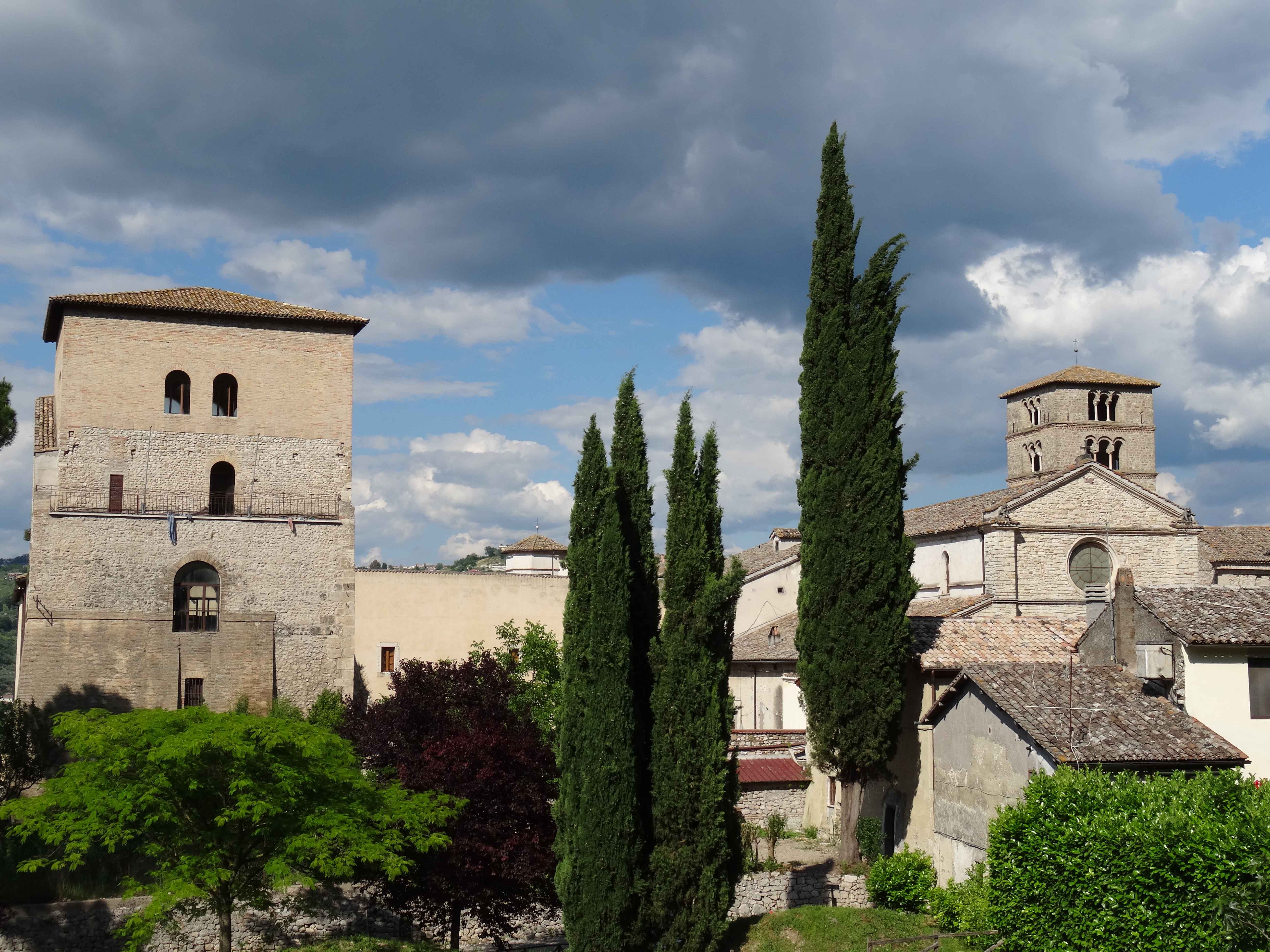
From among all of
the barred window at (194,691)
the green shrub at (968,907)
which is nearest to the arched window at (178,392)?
the barred window at (194,691)

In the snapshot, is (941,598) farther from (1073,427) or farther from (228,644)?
(1073,427)

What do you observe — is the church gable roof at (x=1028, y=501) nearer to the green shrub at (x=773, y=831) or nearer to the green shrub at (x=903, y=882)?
the green shrub at (x=773, y=831)

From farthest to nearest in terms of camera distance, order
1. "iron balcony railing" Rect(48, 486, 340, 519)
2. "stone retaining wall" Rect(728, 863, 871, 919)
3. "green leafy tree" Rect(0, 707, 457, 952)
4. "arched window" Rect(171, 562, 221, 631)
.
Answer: "arched window" Rect(171, 562, 221, 631), "iron balcony railing" Rect(48, 486, 340, 519), "stone retaining wall" Rect(728, 863, 871, 919), "green leafy tree" Rect(0, 707, 457, 952)

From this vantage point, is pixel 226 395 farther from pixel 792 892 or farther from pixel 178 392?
pixel 792 892

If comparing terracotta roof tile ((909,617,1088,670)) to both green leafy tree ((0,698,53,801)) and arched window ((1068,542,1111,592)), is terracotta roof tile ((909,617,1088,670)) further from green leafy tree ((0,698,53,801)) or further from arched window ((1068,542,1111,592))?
green leafy tree ((0,698,53,801))

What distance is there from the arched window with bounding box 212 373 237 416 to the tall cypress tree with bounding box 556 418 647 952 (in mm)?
21560

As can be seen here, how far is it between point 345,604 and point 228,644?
3.96 m

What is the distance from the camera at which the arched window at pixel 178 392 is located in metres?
38.2

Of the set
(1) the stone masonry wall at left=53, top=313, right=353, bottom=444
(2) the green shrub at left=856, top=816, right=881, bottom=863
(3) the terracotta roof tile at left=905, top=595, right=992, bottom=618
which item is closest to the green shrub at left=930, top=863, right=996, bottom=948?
(2) the green shrub at left=856, top=816, right=881, bottom=863

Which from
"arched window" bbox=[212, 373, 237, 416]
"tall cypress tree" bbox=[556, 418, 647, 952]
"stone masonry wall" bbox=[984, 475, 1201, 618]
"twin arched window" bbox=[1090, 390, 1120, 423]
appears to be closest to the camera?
"tall cypress tree" bbox=[556, 418, 647, 952]

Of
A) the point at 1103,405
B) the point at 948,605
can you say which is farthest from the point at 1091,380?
the point at 948,605

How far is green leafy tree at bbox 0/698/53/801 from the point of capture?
28266 millimetres

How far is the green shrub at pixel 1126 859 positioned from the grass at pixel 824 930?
2.82 meters

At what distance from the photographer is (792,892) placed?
24953mm
